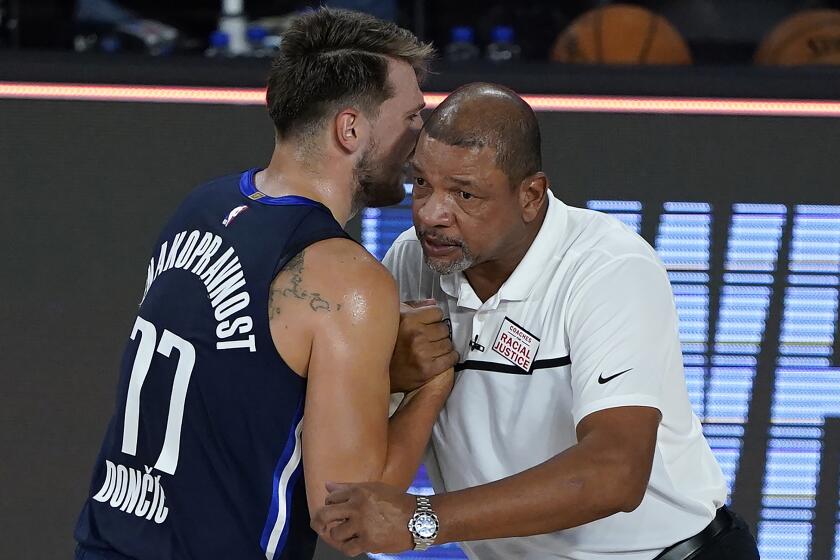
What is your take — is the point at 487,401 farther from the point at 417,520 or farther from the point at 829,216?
the point at 829,216

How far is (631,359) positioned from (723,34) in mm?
2684

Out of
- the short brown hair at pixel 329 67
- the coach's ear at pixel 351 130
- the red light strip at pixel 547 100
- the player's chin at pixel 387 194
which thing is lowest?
the player's chin at pixel 387 194

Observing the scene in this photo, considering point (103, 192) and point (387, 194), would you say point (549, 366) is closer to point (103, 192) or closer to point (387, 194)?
point (387, 194)

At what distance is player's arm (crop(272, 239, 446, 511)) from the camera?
1622mm

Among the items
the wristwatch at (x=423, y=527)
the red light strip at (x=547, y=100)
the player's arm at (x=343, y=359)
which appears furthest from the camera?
the red light strip at (x=547, y=100)

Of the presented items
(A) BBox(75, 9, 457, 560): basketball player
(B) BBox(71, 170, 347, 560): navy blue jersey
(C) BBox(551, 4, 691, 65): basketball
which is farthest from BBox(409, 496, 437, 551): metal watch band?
(C) BBox(551, 4, 691, 65): basketball

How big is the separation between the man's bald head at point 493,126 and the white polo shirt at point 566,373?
0.15 metres

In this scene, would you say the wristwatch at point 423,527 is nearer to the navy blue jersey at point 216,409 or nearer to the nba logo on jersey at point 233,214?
the navy blue jersey at point 216,409

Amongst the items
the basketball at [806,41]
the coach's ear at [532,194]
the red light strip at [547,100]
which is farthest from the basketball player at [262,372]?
the basketball at [806,41]

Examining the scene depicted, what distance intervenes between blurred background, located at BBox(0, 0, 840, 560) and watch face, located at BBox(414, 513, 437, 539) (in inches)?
44.7

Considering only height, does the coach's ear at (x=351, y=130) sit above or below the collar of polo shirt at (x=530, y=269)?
above

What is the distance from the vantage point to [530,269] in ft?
6.11

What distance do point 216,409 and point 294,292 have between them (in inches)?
8.0

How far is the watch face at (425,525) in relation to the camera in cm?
152
